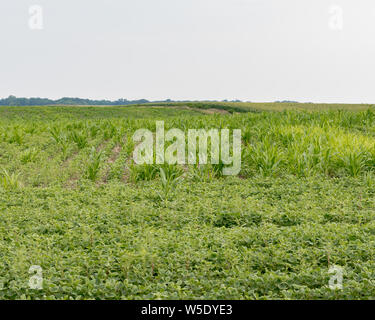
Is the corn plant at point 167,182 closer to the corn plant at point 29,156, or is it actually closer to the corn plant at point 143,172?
the corn plant at point 143,172

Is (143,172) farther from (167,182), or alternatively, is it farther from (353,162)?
(353,162)

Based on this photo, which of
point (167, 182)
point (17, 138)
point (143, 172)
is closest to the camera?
point (167, 182)

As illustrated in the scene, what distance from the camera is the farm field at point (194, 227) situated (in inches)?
139

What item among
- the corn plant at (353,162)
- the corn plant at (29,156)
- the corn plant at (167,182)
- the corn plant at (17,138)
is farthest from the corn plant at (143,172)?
the corn plant at (17,138)

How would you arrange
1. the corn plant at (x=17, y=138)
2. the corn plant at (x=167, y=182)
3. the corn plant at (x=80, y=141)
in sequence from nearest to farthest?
the corn plant at (x=167, y=182) → the corn plant at (x=80, y=141) → the corn plant at (x=17, y=138)

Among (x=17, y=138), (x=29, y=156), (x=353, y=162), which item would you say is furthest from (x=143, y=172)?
(x=17, y=138)

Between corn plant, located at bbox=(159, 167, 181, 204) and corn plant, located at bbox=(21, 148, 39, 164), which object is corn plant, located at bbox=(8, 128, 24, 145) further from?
corn plant, located at bbox=(159, 167, 181, 204)

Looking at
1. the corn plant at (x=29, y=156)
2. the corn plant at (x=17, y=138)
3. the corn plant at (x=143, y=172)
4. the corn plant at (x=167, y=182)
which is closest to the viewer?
the corn plant at (x=167, y=182)

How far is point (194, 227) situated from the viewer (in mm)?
5039

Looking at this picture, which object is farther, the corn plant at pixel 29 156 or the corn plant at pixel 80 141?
the corn plant at pixel 80 141

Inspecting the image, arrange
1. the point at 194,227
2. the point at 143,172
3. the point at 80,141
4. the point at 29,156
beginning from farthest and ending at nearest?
the point at 80,141 < the point at 29,156 < the point at 143,172 < the point at 194,227

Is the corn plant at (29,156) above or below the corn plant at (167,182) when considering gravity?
above

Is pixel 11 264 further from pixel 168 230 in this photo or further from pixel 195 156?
pixel 195 156
